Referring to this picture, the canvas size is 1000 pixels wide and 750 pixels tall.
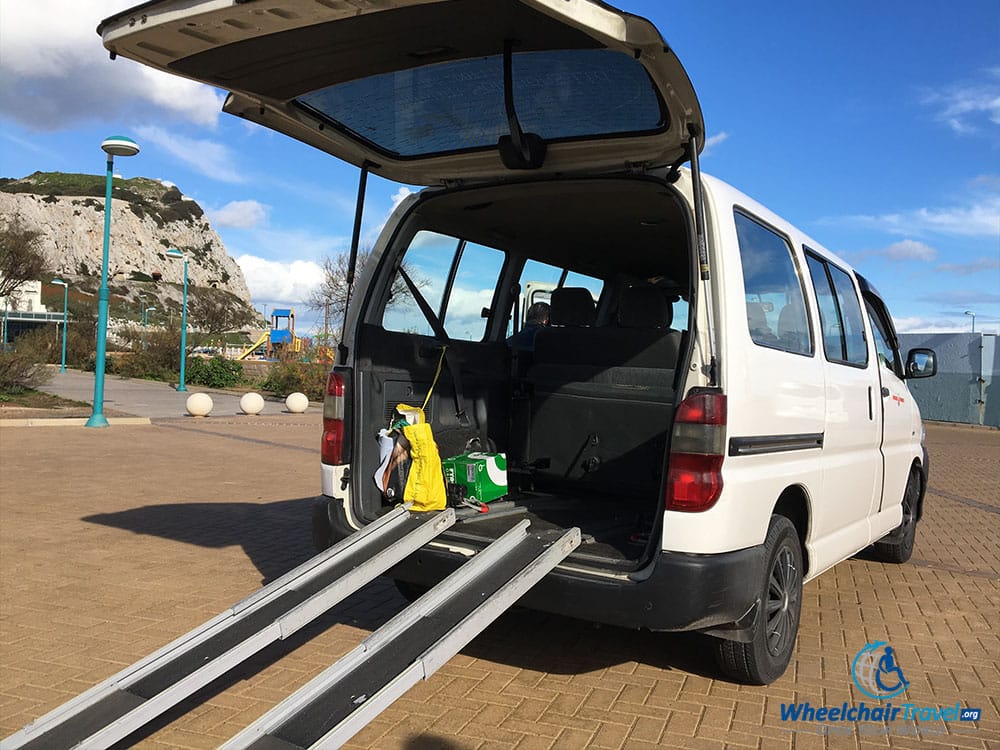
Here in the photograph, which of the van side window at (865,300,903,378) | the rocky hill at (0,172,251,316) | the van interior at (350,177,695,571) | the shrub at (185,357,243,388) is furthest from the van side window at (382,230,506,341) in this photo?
the rocky hill at (0,172,251,316)

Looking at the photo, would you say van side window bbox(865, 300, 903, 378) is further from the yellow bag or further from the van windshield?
the yellow bag

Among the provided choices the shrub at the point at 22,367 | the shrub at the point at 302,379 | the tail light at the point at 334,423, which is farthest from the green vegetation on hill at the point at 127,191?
the tail light at the point at 334,423

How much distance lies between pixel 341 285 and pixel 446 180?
32.5 metres

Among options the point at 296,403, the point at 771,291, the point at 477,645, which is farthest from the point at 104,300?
the point at 771,291

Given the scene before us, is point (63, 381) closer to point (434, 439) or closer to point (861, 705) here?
point (434, 439)

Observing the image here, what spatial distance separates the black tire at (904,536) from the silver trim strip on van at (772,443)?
263 centimetres

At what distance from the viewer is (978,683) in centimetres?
431

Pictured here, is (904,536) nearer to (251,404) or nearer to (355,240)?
(355,240)

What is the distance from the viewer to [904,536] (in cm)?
674

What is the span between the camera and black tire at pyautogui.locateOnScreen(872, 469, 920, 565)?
6.67m

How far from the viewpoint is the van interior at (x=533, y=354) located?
468 cm

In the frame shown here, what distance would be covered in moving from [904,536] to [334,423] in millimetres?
4578

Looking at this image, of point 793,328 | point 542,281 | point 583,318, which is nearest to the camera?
point 793,328

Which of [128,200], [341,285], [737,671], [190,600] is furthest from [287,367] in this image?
[128,200]
